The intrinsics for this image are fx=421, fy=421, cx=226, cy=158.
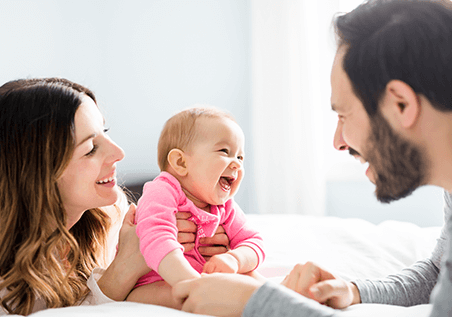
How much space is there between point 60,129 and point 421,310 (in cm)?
95

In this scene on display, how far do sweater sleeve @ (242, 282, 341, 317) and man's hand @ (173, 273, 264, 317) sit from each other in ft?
0.30

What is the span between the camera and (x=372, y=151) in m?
0.96

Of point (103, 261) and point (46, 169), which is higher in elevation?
point (46, 169)

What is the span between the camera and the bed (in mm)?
1458

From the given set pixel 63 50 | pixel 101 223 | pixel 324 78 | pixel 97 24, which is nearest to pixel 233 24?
pixel 324 78

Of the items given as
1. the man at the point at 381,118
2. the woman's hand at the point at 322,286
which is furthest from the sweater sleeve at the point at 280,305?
the woman's hand at the point at 322,286

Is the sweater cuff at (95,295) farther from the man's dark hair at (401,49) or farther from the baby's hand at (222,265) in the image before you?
the man's dark hair at (401,49)

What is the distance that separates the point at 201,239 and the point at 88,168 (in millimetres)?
375

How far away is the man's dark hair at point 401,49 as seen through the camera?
84 cm

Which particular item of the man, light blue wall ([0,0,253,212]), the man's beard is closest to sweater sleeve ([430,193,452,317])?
the man

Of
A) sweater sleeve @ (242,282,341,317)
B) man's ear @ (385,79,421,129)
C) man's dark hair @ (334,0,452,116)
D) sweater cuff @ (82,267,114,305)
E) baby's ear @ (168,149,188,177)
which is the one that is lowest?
sweater cuff @ (82,267,114,305)

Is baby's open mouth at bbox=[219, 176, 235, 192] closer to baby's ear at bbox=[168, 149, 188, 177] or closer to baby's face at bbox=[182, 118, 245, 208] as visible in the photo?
baby's face at bbox=[182, 118, 245, 208]

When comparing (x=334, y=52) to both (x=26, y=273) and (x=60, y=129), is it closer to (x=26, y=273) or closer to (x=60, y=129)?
(x=60, y=129)

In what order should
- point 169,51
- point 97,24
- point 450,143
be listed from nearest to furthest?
1. point 450,143
2. point 97,24
3. point 169,51
